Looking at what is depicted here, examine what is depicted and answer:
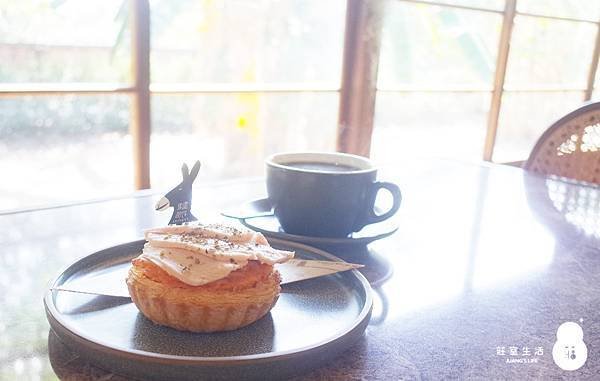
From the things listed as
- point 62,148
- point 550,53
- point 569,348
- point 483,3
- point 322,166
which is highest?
point 483,3

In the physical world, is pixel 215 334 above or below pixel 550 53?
below

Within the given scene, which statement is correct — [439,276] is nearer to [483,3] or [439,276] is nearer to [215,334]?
[215,334]

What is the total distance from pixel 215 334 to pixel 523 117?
3.68 metres

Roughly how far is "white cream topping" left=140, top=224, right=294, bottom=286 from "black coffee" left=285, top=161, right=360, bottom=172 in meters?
0.23

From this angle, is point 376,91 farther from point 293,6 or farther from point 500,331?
point 500,331

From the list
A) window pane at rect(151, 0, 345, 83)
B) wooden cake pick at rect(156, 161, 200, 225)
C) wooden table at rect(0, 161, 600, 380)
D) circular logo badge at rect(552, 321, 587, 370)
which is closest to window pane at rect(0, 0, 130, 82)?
window pane at rect(151, 0, 345, 83)

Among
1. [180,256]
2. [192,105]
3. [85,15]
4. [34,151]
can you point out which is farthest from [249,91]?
[180,256]

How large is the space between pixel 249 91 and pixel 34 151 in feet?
2.65

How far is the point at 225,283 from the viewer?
51cm

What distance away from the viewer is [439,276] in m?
0.73

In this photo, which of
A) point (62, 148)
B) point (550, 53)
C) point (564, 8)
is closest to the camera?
point (62, 148)

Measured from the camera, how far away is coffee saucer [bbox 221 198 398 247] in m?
0.73

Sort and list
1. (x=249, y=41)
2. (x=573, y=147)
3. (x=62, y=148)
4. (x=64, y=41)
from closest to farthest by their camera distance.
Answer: (x=573, y=147) < (x=64, y=41) < (x=62, y=148) < (x=249, y=41)

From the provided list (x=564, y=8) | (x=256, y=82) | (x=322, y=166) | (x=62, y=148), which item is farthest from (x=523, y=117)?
(x=322, y=166)
